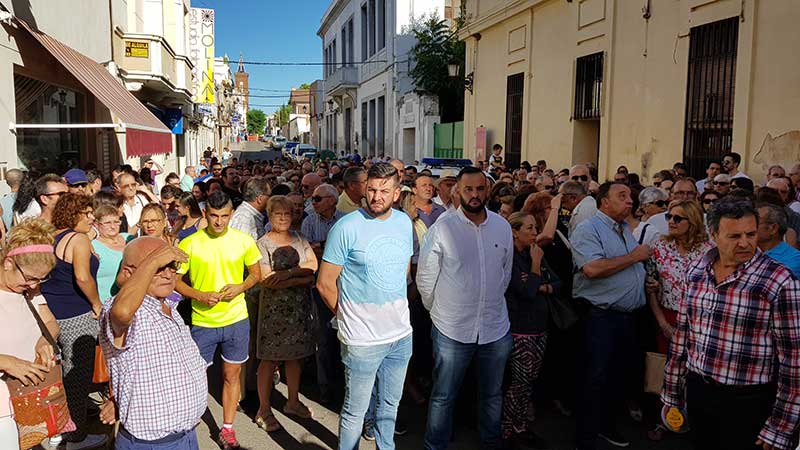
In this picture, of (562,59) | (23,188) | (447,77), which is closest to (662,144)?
(562,59)

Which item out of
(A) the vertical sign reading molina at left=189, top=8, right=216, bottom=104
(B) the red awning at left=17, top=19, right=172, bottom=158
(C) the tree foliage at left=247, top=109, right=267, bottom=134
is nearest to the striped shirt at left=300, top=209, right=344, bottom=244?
(B) the red awning at left=17, top=19, right=172, bottom=158

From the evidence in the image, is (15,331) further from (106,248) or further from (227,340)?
(106,248)

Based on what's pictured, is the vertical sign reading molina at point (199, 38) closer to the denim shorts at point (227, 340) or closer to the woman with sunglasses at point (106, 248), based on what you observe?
the woman with sunglasses at point (106, 248)

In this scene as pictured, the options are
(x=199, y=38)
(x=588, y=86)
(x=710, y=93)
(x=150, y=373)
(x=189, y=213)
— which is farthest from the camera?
(x=199, y=38)

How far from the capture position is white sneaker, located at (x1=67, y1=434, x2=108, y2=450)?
467cm

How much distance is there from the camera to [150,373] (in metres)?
2.93

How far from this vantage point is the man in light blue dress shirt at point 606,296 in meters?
4.45

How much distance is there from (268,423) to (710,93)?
8.76 meters

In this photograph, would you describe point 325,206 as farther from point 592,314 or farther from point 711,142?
point 711,142

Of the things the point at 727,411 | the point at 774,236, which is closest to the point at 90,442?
the point at 727,411

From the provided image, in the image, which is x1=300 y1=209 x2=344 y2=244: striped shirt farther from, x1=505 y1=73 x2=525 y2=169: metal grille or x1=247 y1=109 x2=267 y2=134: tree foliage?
x1=247 y1=109 x2=267 y2=134: tree foliage

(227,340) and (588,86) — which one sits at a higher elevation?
(588,86)

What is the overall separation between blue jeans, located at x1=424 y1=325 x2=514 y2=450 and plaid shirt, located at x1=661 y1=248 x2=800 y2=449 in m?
1.28

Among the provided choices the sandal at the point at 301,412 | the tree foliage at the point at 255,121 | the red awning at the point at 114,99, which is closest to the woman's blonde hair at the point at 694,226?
the sandal at the point at 301,412
